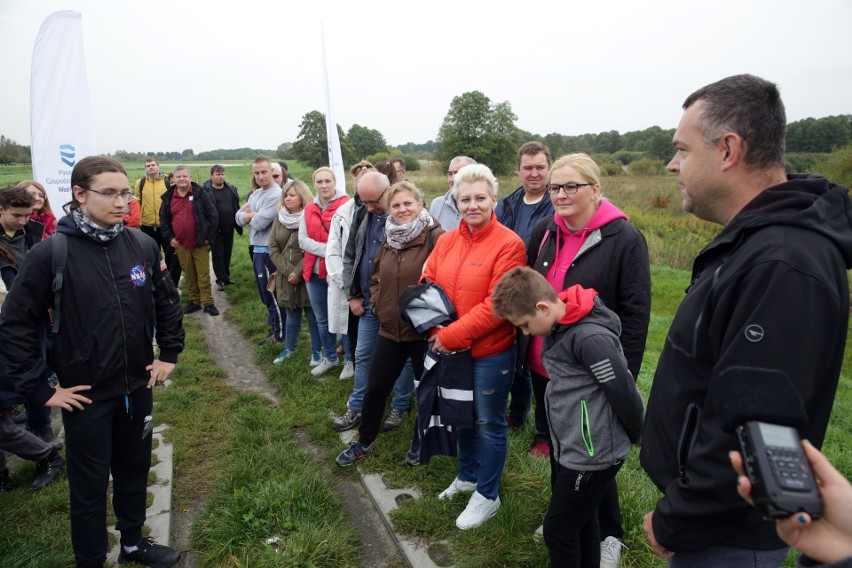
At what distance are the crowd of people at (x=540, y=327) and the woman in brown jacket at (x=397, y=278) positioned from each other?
0.02 m

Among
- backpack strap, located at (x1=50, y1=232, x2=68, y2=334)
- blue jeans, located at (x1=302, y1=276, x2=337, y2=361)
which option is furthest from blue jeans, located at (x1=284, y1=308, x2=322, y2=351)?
backpack strap, located at (x1=50, y1=232, x2=68, y2=334)

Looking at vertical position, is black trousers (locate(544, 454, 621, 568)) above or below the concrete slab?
above

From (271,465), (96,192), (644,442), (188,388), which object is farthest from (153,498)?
(644,442)

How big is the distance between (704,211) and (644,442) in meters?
0.85

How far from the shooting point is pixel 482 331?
114 inches

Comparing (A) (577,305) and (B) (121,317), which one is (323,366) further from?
(A) (577,305)

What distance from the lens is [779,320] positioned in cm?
124

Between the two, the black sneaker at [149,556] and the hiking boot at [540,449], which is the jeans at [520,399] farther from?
the black sneaker at [149,556]

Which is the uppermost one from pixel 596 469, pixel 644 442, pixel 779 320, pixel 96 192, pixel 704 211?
pixel 96 192

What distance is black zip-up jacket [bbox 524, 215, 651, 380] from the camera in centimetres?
274

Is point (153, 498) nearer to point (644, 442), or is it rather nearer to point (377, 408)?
point (377, 408)

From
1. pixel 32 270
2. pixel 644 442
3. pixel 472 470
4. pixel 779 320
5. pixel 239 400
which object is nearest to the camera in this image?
pixel 779 320

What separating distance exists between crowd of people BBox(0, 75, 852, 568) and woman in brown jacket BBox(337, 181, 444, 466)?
2 cm

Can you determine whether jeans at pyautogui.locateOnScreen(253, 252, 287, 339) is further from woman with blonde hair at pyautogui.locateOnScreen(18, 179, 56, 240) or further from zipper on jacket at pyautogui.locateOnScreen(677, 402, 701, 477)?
zipper on jacket at pyautogui.locateOnScreen(677, 402, 701, 477)
